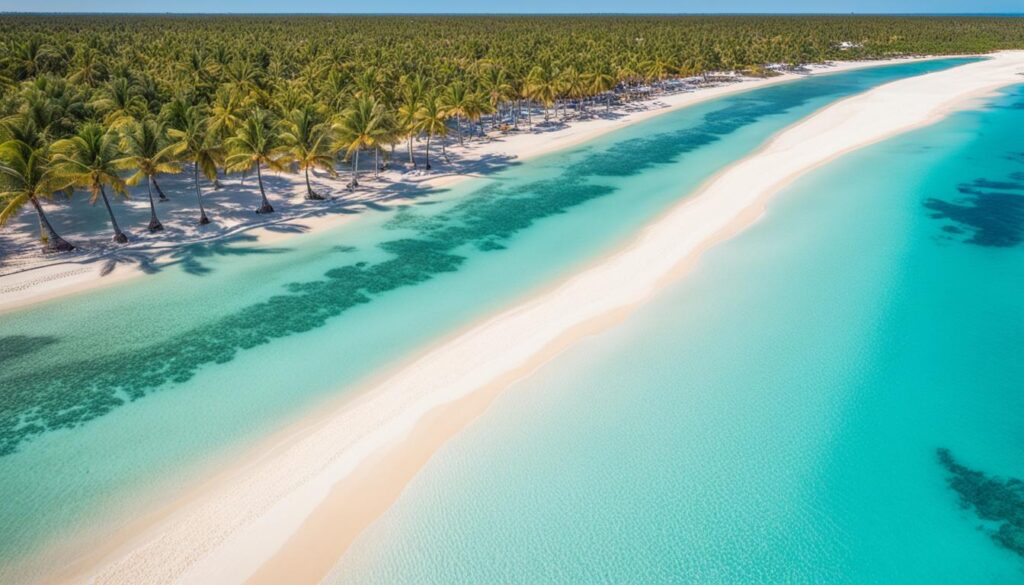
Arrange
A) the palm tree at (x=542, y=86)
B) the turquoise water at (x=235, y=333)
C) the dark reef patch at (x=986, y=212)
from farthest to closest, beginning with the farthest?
the palm tree at (x=542, y=86) < the dark reef patch at (x=986, y=212) < the turquoise water at (x=235, y=333)

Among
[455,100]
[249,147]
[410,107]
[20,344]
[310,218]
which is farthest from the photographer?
[455,100]

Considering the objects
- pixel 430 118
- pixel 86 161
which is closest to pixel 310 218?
pixel 86 161

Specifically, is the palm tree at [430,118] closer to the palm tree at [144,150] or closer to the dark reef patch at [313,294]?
the dark reef patch at [313,294]

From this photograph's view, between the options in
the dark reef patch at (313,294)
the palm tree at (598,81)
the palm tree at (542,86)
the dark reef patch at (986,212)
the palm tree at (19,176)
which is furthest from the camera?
the palm tree at (598,81)

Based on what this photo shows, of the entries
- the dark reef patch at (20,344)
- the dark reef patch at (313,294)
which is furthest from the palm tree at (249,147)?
the dark reef patch at (20,344)

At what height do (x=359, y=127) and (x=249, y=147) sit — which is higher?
(x=359, y=127)

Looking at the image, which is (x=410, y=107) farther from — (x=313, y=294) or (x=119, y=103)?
(x=313, y=294)

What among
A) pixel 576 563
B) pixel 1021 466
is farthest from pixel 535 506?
pixel 1021 466
